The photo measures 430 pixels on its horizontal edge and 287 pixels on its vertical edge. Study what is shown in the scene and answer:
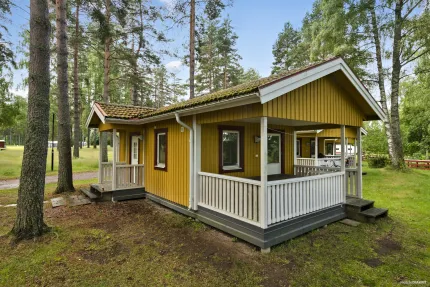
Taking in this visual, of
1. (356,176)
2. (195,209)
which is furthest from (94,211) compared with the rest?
(356,176)

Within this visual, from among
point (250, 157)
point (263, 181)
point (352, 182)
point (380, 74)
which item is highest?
point (380, 74)

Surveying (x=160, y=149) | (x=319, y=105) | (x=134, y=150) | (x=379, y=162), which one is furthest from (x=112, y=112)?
(x=379, y=162)

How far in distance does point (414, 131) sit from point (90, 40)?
36.1m

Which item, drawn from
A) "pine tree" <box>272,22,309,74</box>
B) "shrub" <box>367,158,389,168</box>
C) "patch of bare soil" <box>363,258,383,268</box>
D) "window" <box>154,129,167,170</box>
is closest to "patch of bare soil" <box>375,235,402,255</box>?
"patch of bare soil" <box>363,258,383,268</box>

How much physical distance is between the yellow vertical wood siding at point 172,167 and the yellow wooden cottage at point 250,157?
29 mm

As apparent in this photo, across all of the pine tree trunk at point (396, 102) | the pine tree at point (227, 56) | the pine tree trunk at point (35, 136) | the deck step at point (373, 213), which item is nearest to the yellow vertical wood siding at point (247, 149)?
the deck step at point (373, 213)

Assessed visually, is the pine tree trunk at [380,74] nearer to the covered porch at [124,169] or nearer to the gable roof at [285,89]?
the gable roof at [285,89]

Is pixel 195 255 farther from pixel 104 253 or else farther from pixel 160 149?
pixel 160 149

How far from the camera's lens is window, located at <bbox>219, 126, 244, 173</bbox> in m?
6.19

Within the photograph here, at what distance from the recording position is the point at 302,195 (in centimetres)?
480

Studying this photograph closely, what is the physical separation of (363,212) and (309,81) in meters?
3.73

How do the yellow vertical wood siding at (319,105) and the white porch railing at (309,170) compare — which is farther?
the white porch railing at (309,170)

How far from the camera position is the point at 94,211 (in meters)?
6.41

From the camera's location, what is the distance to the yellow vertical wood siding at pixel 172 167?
237 inches
